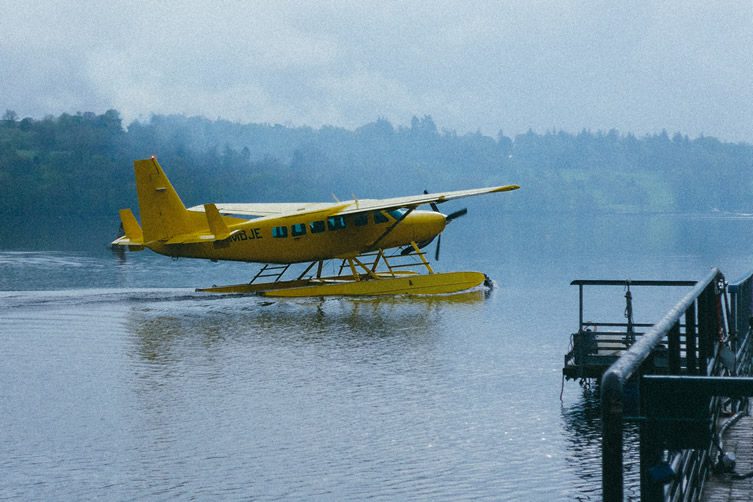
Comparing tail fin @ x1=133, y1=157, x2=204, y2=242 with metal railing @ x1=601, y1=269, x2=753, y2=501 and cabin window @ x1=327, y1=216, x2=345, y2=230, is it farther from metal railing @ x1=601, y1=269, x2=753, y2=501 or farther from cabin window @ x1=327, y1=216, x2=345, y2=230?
metal railing @ x1=601, y1=269, x2=753, y2=501

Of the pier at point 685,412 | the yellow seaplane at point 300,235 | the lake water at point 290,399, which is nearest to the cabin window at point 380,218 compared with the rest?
the yellow seaplane at point 300,235

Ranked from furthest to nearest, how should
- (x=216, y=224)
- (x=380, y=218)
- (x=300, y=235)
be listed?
(x=380, y=218) → (x=300, y=235) → (x=216, y=224)

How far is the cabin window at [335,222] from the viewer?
28.9m

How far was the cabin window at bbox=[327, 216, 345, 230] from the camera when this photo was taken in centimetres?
2886

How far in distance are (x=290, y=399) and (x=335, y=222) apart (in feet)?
45.3

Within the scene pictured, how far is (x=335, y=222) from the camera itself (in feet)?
94.9

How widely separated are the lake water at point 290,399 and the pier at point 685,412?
3.50 m

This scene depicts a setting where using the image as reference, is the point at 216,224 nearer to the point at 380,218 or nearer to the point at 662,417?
the point at 380,218

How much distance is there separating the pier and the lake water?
3.50 metres

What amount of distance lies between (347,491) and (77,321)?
1649 cm

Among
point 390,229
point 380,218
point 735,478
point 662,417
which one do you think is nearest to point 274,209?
point 380,218

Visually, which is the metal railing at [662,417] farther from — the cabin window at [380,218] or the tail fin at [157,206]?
the cabin window at [380,218]

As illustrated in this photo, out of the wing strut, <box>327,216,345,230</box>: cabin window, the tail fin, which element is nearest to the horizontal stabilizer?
the tail fin

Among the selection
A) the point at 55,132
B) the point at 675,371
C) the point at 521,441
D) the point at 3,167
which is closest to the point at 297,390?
the point at 521,441
